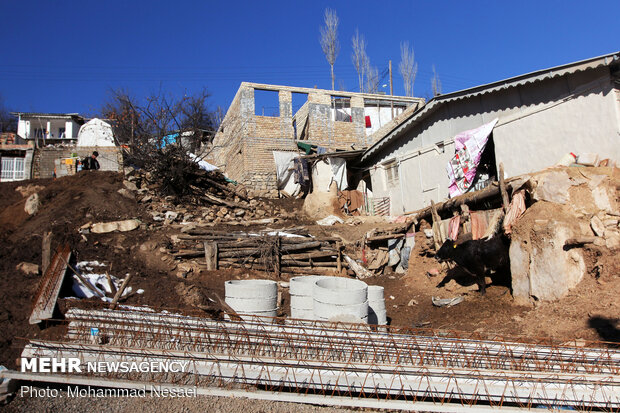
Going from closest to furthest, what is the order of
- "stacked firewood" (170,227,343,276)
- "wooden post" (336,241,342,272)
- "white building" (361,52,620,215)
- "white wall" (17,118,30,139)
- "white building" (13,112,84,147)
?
"white building" (361,52,620,215)
"stacked firewood" (170,227,343,276)
"wooden post" (336,241,342,272)
"white wall" (17,118,30,139)
"white building" (13,112,84,147)

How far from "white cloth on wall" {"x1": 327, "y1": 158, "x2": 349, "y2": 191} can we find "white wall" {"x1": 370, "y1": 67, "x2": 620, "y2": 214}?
12.3 feet

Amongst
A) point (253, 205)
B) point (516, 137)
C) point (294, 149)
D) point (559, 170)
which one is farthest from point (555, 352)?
point (294, 149)

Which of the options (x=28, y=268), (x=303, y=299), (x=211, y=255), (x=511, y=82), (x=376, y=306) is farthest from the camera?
(x=211, y=255)

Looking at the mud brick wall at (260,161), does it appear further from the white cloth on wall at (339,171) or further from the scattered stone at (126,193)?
the scattered stone at (126,193)

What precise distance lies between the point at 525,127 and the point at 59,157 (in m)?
22.1

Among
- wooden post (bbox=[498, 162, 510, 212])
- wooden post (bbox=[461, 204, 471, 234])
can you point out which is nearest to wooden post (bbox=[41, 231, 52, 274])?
wooden post (bbox=[461, 204, 471, 234])

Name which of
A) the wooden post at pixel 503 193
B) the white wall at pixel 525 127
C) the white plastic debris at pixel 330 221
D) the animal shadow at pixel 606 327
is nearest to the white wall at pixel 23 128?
the white plastic debris at pixel 330 221

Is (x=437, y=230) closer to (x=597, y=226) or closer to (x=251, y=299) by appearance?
(x=597, y=226)

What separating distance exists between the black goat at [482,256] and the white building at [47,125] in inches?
1282

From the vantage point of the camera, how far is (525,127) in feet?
31.6

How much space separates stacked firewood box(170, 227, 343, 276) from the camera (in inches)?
438

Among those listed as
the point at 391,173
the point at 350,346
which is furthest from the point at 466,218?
the point at 391,173

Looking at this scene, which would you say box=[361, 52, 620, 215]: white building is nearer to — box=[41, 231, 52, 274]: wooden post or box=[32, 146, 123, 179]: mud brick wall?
box=[41, 231, 52, 274]: wooden post

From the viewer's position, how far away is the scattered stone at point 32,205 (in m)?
13.2
